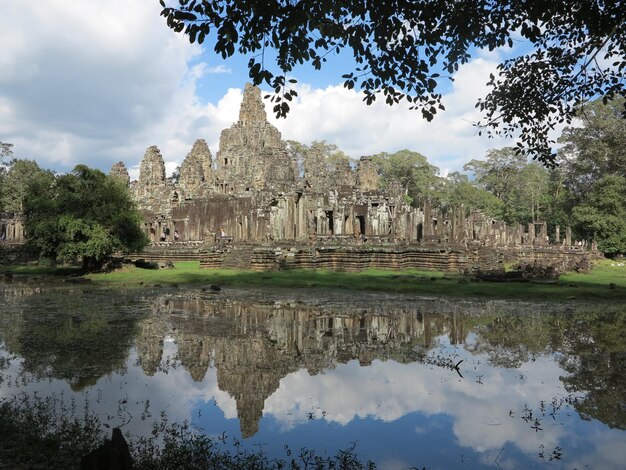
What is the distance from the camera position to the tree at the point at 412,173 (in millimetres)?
73812

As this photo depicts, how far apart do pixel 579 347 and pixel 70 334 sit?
10301 mm

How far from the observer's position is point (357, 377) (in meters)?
7.96

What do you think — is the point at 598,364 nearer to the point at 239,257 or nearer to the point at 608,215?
the point at 239,257

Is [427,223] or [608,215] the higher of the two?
[608,215]

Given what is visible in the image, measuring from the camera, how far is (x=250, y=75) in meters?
7.30

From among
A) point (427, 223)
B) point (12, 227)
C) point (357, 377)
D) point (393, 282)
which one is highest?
point (427, 223)

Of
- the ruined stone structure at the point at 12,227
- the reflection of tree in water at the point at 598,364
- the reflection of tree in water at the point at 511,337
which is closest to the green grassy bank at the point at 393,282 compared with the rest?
the reflection of tree in water at the point at 511,337

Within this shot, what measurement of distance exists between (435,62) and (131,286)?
56.3 feet

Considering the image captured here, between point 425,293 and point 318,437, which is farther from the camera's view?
point 425,293

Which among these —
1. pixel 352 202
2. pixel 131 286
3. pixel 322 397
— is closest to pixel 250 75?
pixel 322 397

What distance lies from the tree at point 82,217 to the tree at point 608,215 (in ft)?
128

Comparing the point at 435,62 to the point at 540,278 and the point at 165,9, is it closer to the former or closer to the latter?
the point at 165,9

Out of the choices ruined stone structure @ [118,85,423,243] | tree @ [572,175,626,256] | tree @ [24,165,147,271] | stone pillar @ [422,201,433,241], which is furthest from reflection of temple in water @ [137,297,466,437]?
tree @ [572,175,626,256]

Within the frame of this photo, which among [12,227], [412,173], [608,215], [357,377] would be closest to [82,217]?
[357,377]
